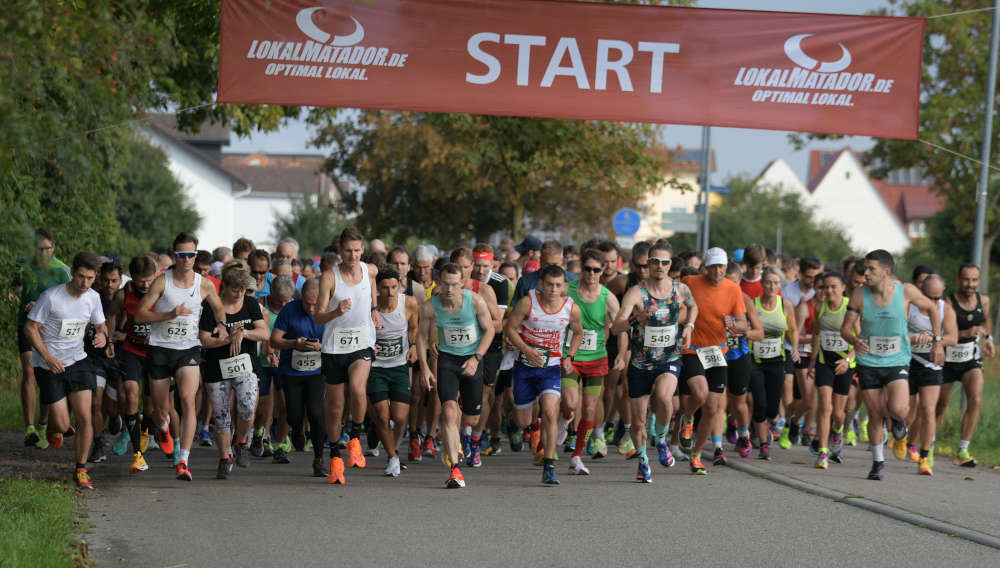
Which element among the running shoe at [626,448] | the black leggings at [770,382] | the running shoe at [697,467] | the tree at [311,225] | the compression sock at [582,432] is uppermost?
the tree at [311,225]

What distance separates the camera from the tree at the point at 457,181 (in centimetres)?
2714

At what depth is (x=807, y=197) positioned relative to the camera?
112875mm

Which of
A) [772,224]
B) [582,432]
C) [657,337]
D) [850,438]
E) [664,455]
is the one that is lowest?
[850,438]

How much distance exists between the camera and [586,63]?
13172 mm

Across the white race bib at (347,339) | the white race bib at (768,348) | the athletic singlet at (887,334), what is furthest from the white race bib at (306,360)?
the athletic singlet at (887,334)

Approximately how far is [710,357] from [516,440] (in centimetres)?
275

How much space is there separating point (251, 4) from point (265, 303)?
291 centimetres

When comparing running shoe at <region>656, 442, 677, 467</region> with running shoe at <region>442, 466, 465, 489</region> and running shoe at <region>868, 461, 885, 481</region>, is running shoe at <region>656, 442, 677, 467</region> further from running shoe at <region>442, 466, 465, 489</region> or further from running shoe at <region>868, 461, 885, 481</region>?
running shoe at <region>442, 466, 465, 489</region>

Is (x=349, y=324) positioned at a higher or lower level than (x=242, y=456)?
higher

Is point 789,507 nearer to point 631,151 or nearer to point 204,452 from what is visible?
point 204,452

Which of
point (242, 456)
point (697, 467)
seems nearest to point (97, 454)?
point (242, 456)

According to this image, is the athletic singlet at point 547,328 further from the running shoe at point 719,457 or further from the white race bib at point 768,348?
the white race bib at point 768,348

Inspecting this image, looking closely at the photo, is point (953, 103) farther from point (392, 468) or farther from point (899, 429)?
point (392, 468)

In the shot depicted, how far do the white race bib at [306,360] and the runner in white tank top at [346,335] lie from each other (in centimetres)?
82
